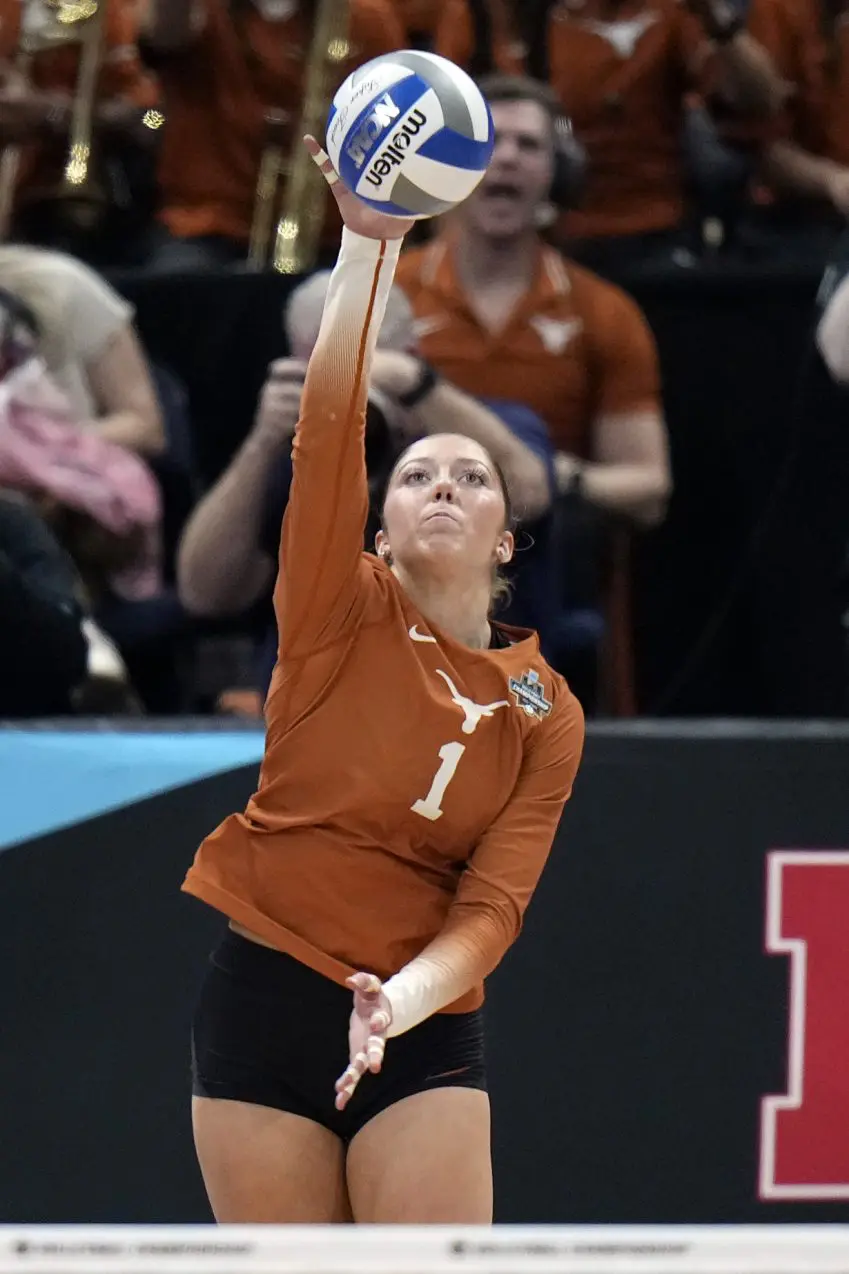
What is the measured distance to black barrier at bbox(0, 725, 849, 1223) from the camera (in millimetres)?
3582

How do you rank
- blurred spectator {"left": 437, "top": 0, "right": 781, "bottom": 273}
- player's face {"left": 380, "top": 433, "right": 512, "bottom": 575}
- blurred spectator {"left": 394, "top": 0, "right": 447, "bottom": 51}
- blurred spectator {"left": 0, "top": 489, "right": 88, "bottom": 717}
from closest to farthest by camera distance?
player's face {"left": 380, "top": 433, "right": 512, "bottom": 575} < blurred spectator {"left": 0, "top": 489, "right": 88, "bottom": 717} < blurred spectator {"left": 437, "top": 0, "right": 781, "bottom": 273} < blurred spectator {"left": 394, "top": 0, "right": 447, "bottom": 51}

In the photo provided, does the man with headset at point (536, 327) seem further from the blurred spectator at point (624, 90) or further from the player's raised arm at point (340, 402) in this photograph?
the player's raised arm at point (340, 402)

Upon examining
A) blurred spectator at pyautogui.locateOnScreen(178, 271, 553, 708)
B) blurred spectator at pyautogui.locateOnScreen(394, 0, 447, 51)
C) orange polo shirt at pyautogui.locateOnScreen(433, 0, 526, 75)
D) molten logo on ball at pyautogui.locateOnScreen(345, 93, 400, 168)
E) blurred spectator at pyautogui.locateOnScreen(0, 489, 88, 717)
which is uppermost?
blurred spectator at pyautogui.locateOnScreen(394, 0, 447, 51)

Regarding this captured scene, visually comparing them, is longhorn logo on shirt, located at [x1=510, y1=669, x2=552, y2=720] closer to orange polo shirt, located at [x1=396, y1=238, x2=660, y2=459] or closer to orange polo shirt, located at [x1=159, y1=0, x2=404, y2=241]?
orange polo shirt, located at [x1=396, y1=238, x2=660, y2=459]

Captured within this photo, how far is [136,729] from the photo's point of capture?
364 centimetres

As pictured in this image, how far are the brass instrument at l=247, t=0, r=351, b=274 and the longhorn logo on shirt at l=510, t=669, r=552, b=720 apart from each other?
284cm

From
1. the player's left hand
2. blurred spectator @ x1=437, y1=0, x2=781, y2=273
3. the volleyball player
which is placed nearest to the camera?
the player's left hand

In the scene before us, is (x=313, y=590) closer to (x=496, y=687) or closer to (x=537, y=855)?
(x=496, y=687)

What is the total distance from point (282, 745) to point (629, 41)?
326 cm

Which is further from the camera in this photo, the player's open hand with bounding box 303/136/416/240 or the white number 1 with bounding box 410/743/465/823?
the white number 1 with bounding box 410/743/465/823

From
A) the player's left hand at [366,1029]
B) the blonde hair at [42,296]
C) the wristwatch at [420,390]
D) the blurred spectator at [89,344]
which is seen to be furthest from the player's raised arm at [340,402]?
the blonde hair at [42,296]

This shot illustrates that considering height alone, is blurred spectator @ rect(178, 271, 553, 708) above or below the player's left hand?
above

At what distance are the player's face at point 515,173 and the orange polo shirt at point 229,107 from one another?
1.03 meters

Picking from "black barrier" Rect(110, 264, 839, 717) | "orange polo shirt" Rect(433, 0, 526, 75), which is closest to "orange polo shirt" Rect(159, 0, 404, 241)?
"orange polo shirt" Rect(433, 0, 526, 75)
